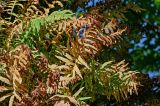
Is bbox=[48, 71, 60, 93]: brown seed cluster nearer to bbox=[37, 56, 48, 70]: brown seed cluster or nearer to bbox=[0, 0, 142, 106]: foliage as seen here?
bbox=[0, 0, 142, 106]: foliage

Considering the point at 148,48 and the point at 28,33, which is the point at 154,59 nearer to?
the point at 148,48

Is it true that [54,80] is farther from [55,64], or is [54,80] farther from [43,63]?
[55,64]

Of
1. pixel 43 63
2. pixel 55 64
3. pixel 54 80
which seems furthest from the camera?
pixel 55 64

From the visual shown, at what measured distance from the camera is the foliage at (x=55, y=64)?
3.24 m

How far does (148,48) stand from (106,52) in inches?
236

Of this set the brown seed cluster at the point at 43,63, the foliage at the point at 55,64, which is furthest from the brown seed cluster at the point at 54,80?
the brown seed cluster at the point at 43,63

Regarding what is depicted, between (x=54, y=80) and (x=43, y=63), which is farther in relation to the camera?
(x=43, y=63)

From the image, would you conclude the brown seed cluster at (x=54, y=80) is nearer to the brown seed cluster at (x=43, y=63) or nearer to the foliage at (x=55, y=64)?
the foliage at (x=55, y=64)

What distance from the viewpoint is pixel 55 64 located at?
142 inches

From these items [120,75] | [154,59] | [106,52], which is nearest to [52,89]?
[120,75]

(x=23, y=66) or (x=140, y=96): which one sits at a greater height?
(x=23, y=66)

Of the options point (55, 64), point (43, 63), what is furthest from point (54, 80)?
point (55, 64)

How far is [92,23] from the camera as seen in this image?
12.4ft

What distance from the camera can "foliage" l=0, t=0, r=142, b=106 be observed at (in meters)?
3.24
